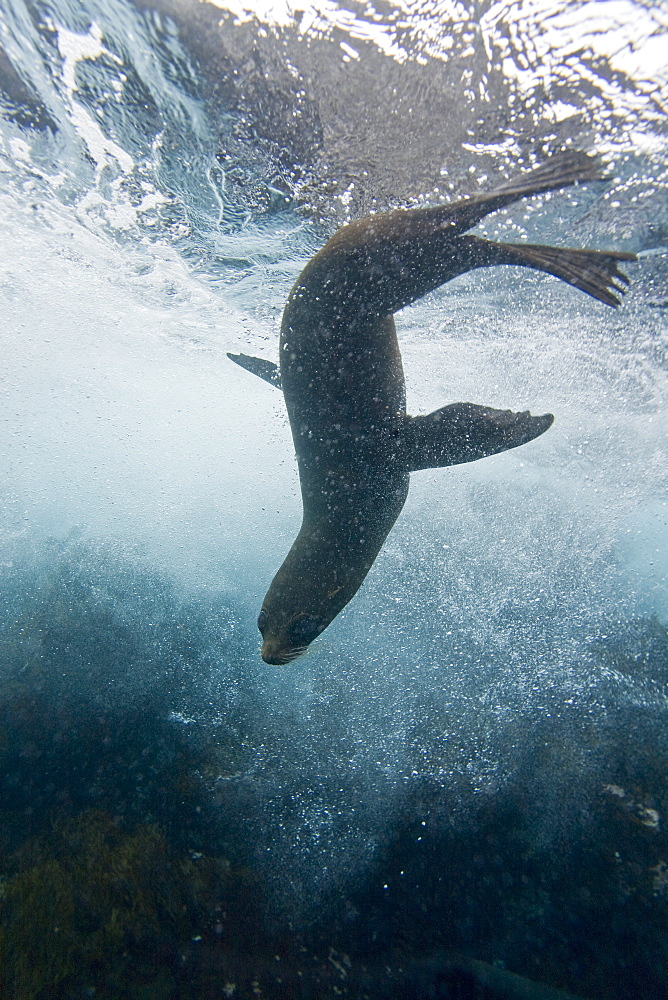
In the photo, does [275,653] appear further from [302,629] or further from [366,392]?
[366,392]

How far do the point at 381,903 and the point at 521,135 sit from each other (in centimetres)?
863

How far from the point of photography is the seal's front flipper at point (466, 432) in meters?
2.96

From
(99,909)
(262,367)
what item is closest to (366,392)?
(262,367)

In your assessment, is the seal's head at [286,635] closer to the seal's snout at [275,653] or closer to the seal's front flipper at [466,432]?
the seal's snout at [275,653]

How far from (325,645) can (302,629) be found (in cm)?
292

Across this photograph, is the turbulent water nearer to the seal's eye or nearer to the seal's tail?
the seal's tail

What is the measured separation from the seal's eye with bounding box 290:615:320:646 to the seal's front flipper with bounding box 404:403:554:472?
1.31 metres

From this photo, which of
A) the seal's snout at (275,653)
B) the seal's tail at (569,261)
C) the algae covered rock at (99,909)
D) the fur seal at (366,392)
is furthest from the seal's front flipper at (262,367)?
the algae covered rock at (99,909)

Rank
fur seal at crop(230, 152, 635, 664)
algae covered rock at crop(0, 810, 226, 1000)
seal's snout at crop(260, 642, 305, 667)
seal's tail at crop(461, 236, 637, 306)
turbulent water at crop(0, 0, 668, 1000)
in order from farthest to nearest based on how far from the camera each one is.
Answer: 1. algae covered rock at crop(0, 810, 226, 1000)
2. turbulent water at crop(0, 0, 668, 1000)
3. seal's snout at crop(260, 642, 305, 667)
4. fur seal at crop(230, 152, 635, 664)
5. seal's tail at crop(461, 236, 637, 306)

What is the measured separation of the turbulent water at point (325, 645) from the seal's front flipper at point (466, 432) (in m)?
2.99

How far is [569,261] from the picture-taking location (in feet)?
9.55

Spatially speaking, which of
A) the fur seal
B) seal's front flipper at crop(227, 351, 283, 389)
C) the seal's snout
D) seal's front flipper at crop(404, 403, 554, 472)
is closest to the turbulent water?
the fur seal

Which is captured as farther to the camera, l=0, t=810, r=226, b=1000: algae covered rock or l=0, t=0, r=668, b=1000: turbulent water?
l=0, t=810, r=226, b=1000: algae covered rock

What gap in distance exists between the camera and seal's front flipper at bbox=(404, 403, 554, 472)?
9.73 ft
